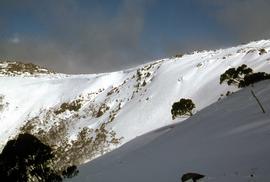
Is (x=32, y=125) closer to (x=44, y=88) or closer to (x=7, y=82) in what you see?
(x=44, y=88)

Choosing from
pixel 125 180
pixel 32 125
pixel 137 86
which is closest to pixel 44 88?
pixel 32 125

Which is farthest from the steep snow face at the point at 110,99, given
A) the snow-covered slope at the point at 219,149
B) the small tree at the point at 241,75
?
the snow-covered slope at the point at 219,149

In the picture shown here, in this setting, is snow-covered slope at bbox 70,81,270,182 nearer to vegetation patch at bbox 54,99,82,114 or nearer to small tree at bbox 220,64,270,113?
small tree at bbox 220,64,270,113

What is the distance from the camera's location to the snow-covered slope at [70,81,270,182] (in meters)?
23.6

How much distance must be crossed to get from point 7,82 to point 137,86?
75.8 m

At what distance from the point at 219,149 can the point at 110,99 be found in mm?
96071

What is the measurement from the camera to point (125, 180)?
1416 inches

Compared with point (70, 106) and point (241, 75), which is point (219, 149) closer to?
point (241, 75)

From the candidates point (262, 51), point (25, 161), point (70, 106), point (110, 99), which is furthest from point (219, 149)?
point (70, 106)

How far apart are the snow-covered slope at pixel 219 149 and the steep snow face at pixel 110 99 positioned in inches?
1488

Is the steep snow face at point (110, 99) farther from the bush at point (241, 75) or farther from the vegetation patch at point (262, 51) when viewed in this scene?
the bush at point (241, 75)

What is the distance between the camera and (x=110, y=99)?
416ft

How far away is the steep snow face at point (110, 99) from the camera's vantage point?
96.0 m

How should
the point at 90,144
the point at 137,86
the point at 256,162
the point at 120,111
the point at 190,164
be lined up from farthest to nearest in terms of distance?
the point at 137,86, the point at 120,111, the point at 90,144, the point at 190,164, the point at 256,162
